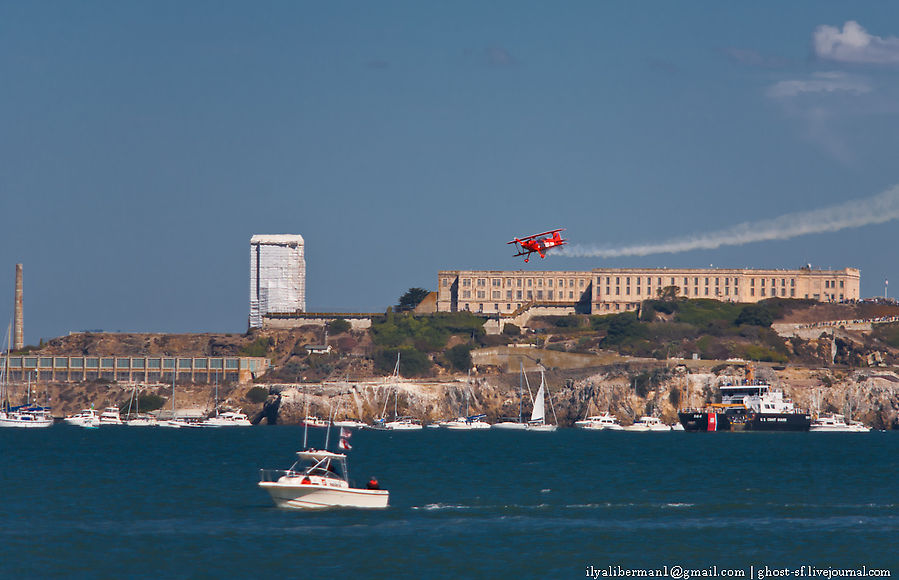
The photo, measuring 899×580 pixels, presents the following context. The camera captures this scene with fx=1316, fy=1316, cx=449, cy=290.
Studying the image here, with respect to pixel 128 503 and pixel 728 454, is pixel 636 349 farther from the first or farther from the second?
pixel 128 503

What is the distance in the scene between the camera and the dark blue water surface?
47.8 meters

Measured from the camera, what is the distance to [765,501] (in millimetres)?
66125

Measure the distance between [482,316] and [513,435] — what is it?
6166 cm

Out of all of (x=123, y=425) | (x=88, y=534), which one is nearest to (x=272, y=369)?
(x=123, y=425)

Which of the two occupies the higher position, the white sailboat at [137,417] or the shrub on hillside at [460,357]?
the shrub on hillside at [460,357]

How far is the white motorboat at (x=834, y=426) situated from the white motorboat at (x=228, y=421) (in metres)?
64.5

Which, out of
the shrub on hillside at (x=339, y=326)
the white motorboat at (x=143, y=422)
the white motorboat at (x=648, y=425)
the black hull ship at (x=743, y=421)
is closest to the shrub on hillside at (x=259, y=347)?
the shrub on hillside at (x=339, y=326)

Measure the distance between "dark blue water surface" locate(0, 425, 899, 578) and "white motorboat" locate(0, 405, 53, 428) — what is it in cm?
3987

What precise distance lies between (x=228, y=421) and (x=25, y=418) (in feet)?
73.8

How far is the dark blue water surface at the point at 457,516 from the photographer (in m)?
47.8

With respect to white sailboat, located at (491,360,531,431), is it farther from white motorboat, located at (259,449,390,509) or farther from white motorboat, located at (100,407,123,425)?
white motorboat, located at (259,449,390,509)

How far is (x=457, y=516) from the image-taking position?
58688 mm

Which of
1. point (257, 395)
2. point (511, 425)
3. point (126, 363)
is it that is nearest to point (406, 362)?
point (257, 395)

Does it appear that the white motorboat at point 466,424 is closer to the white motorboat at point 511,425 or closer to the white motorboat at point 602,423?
the white motorboat at point 511,425
